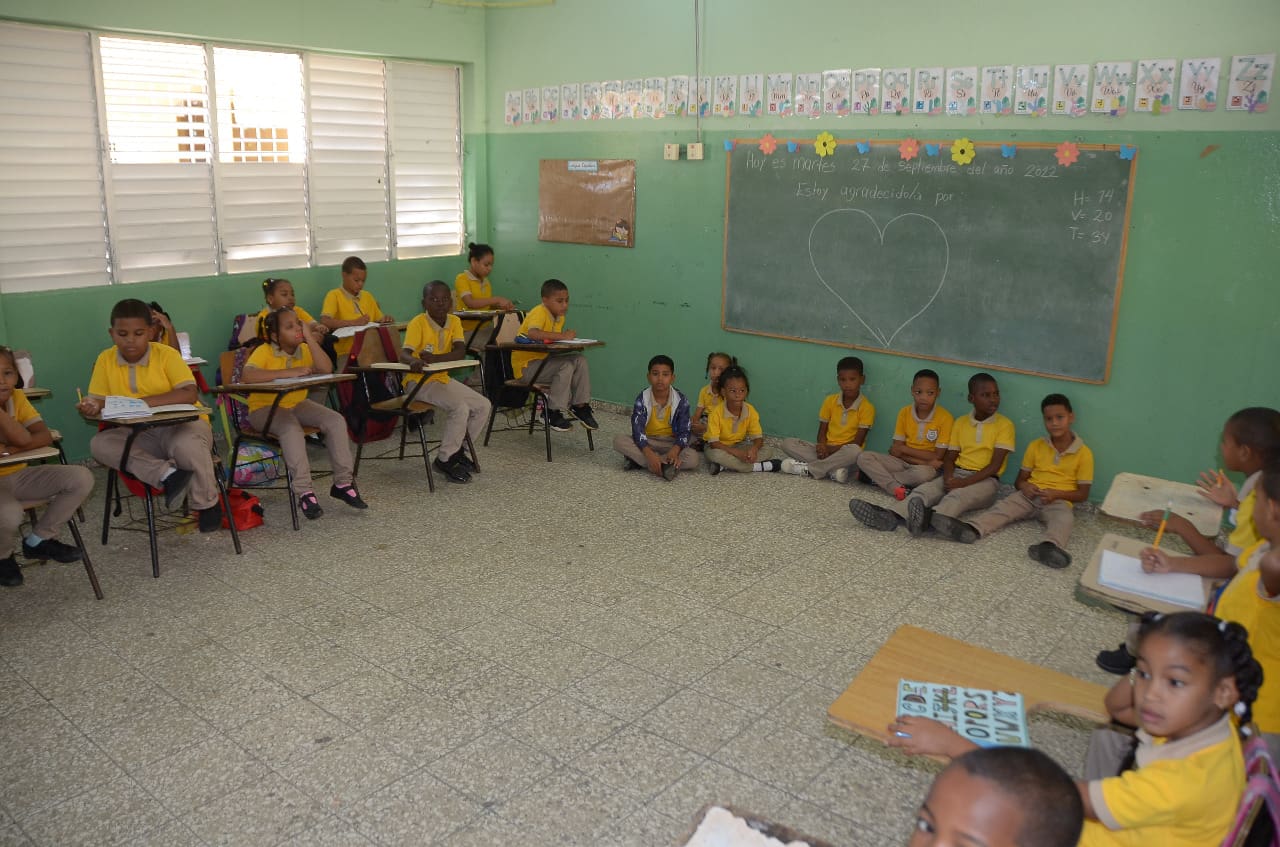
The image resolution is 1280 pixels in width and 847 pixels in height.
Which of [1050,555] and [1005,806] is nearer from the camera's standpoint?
[1005,806]

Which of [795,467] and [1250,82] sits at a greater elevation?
[1250,82]

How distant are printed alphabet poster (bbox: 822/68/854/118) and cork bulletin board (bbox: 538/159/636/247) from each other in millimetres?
1580

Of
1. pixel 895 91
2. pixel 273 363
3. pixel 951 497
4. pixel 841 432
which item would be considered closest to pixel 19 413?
pixel 273 363

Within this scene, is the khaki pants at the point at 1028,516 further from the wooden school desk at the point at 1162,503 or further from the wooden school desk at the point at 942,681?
the wooden school desk at the point at 942,681

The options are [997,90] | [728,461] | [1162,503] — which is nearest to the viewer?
[1162,503]

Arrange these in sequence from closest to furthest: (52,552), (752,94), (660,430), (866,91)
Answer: (52,552), (866,91), (660,430), (752,94)

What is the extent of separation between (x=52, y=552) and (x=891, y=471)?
421 cm

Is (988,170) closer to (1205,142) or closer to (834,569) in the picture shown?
(1205,142)

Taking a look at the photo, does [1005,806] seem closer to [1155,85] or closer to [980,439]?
[980,439]

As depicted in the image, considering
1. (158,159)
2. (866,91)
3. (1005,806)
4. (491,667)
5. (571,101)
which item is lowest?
(491,667)

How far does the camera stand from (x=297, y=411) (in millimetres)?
5086

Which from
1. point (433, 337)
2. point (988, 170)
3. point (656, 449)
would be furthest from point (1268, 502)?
point (433, 337)

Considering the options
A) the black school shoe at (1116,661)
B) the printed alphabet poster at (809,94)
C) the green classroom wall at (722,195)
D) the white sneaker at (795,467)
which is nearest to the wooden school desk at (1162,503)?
the black school shoe at (1116,661)

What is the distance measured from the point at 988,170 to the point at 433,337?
3.41 m
